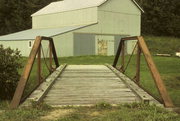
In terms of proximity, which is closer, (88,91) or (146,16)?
(88,91)

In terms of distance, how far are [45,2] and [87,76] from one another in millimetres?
58089

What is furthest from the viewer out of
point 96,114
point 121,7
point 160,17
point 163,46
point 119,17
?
point 160,17

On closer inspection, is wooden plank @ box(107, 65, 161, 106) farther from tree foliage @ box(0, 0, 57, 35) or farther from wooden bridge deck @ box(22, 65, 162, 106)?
tree foliage @ box(0, 0, 57, 35)

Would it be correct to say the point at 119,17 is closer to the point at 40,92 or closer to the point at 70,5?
the point at 70,5

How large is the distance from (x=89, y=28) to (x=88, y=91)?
90.5ft

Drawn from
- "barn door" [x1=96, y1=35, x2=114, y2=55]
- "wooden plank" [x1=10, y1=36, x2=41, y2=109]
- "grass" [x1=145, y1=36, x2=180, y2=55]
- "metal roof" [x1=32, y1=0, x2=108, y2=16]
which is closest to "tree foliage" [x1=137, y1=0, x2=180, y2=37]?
"grass" [x1=145, y1=36, x2=180, y2=55]

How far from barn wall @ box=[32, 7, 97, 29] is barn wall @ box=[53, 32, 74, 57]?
4904mm

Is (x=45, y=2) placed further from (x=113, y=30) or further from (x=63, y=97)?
(x=63, y=97)

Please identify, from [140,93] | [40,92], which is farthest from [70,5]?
[140,93]

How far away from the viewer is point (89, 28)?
35.7 metres

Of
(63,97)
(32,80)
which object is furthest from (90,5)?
(63,97)

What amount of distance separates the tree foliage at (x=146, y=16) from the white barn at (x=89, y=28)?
17.3 meters

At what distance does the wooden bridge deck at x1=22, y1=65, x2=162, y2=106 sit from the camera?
743cm

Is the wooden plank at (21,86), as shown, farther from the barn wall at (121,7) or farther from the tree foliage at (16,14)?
the tree foliage at (16,14)
